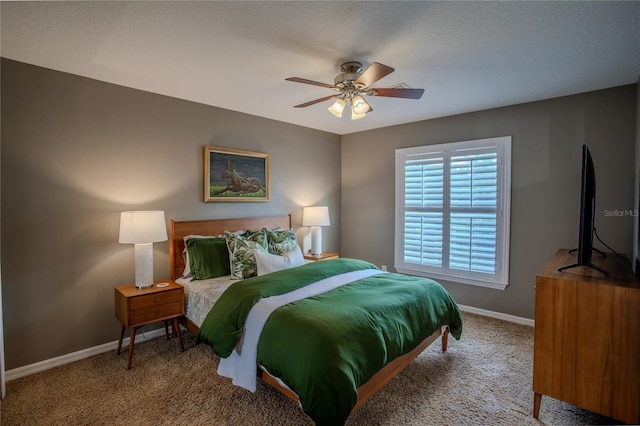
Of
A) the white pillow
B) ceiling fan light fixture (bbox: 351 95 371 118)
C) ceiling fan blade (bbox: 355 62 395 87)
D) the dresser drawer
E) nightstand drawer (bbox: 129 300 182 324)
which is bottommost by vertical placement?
nightstand drawer (bbox: 129 300 182 324)

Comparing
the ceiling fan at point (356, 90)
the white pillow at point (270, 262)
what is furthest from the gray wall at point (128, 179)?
the ceiling fan at point (356, 90)

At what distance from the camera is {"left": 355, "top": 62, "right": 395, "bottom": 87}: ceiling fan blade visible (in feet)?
6.74

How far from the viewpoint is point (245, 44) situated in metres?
2.25

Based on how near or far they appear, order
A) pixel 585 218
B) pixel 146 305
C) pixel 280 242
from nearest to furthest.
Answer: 1. pixel 585 218
2. pixel 146 305
3. pixel 280 242

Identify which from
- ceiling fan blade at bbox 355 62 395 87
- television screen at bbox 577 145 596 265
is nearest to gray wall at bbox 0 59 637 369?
television screen at bbox 577 145 596 265

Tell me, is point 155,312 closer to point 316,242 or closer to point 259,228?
point 259,228

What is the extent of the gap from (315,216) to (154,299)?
92.3 inches

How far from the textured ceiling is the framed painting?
0.78 m

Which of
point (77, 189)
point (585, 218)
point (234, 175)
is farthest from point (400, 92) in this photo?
point (77, 189)

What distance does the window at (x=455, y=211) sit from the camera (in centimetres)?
377

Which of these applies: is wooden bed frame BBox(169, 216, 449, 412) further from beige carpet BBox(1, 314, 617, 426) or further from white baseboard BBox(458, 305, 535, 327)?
white baseboard BBox(458, 305, 535, 327)

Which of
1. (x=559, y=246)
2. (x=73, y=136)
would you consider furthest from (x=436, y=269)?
(x=73, y=136)

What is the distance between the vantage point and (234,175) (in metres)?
3.92

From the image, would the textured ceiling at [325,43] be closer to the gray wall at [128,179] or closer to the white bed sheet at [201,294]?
the gray wall at [128,179]
